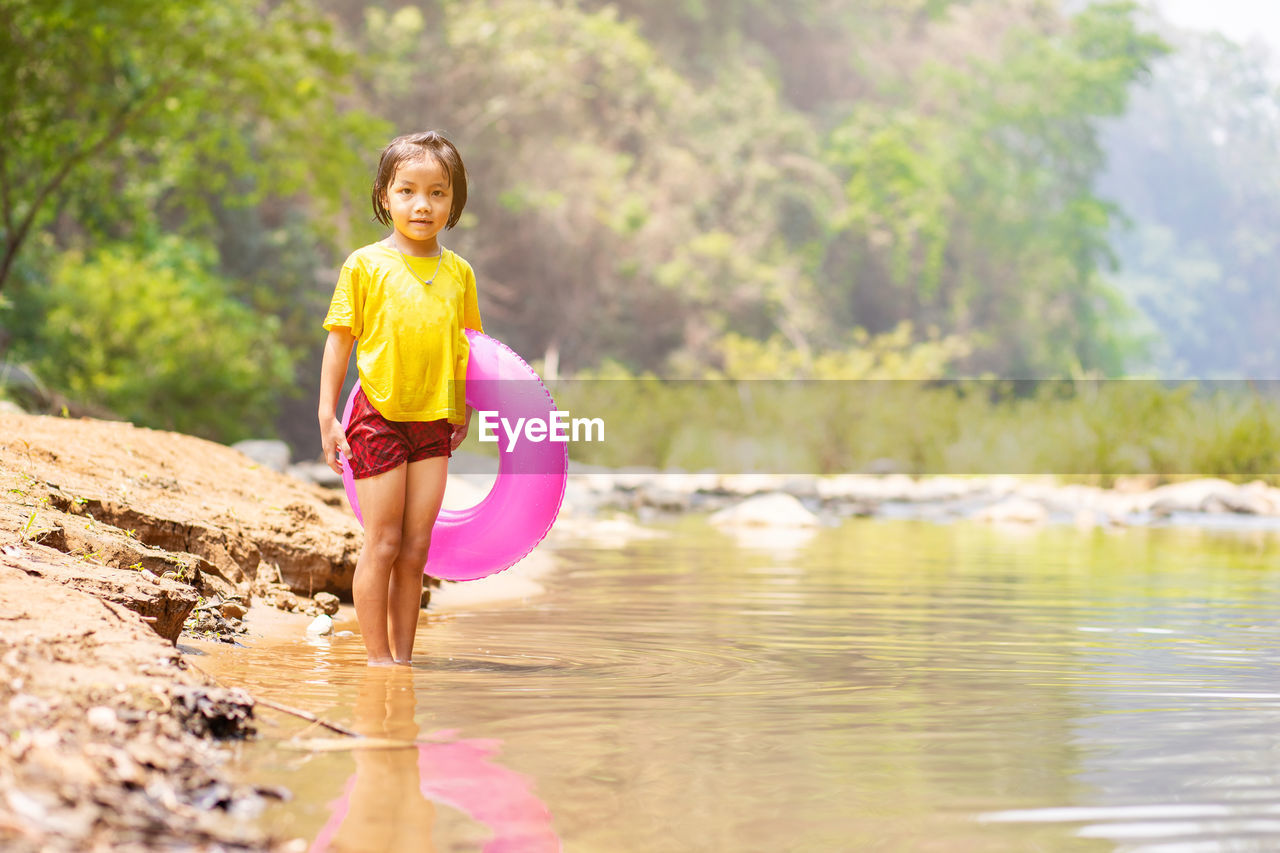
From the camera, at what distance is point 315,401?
22.1m

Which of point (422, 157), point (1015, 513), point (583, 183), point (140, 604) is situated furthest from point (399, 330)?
point (583, 183)


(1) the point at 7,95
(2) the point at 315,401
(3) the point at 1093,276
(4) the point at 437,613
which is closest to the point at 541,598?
(4) the point at 437,613

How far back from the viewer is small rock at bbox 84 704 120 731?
235 cm

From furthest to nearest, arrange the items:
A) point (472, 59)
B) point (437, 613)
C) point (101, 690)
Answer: point (472, 59), point (437, 613), point (101, 690)

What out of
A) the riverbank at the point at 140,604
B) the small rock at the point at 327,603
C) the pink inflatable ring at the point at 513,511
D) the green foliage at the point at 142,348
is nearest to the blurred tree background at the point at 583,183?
the green foliage at the point at 142,348

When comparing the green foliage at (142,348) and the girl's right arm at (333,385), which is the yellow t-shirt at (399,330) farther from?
the green foliage at (142,348)

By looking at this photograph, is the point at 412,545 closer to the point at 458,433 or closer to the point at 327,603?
the point at 458,433

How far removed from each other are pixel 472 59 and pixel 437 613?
2239 centimetres

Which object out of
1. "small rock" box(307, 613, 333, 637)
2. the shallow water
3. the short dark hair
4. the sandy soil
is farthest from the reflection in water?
the short dark hair

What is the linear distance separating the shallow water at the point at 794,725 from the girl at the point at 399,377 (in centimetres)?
31

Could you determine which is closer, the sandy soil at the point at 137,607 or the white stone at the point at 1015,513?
the sandy soil at the point at 137,607

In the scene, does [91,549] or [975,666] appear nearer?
[91,549]

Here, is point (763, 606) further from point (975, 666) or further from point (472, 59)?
point (472, 59)

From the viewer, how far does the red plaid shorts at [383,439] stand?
3951 mm
